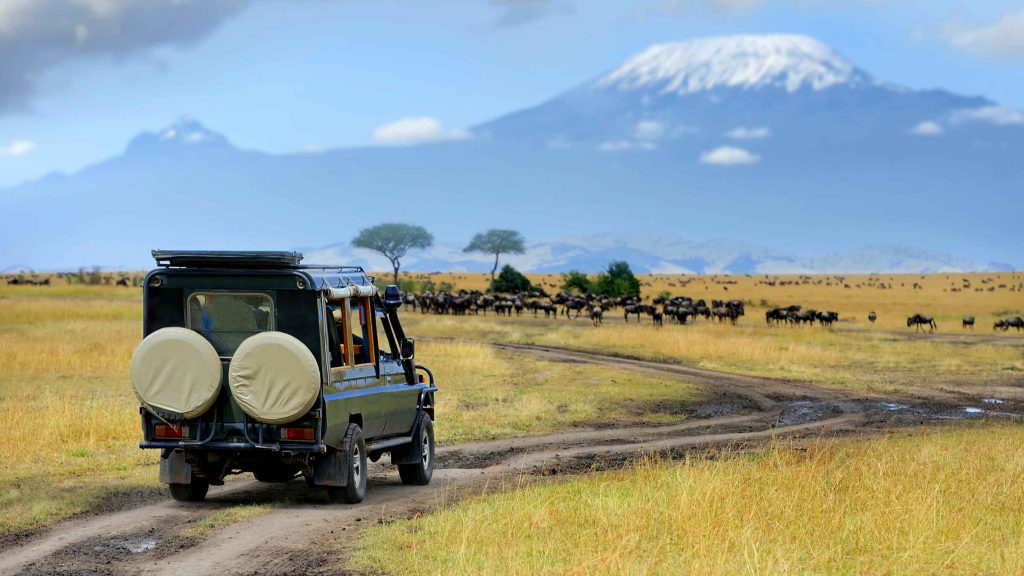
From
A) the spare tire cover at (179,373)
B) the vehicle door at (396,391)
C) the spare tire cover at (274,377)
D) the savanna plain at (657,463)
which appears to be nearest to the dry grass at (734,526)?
the savanna plain at (657,463)

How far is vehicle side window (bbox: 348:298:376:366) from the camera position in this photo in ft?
47.8

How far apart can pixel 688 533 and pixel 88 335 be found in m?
37.6

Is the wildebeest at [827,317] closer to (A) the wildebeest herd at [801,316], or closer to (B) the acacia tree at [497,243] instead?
(A) the wildebeest herd at [801,316]

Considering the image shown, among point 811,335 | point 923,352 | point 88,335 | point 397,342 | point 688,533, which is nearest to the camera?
point 688,533

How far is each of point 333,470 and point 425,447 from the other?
267 centimetres

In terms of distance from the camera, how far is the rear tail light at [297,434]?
13.1m

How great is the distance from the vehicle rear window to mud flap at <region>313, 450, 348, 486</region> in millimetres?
1710

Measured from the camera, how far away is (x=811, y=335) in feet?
188

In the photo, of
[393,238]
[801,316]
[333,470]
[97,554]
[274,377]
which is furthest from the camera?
[393,238]

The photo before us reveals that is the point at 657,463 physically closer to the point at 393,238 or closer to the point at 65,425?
the point at 65,425

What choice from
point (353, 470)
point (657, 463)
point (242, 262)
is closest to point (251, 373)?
point (242, 262)

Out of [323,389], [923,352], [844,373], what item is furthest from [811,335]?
[323,389]

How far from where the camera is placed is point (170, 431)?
44.2 ft

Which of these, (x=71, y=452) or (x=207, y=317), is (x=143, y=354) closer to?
(x=207, y=317)
